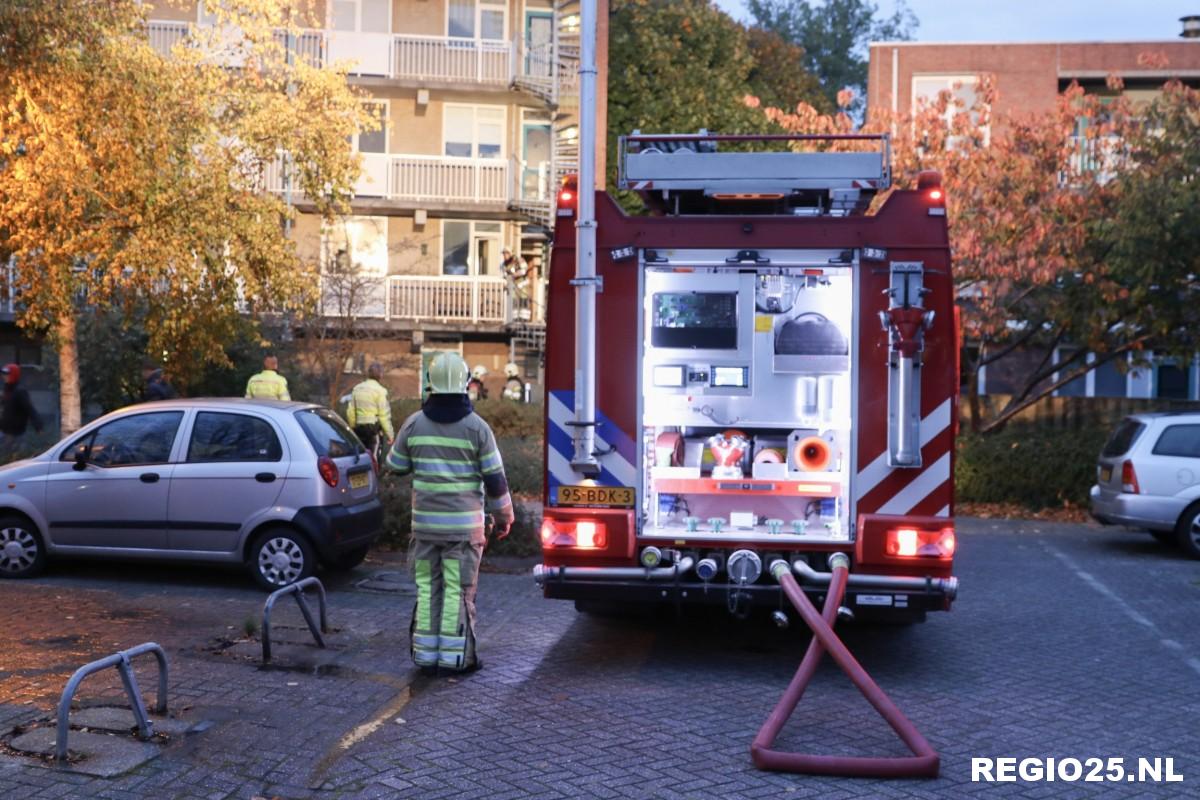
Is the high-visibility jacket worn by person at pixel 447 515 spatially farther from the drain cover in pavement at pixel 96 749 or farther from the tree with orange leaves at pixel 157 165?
the tree with orange leaves at pixel 157 165

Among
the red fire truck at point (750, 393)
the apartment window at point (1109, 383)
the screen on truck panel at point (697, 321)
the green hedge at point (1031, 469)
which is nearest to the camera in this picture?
the red fire truck at point (750, 393)

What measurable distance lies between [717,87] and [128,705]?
28985 mm

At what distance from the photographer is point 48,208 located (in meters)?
12.8

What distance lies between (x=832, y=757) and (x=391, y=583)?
5927 mm

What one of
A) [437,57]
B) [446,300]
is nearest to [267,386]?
[446,300]

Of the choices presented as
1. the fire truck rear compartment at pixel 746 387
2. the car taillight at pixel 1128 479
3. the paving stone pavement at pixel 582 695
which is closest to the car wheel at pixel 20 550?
the paving stone pavement at pixel 582 695

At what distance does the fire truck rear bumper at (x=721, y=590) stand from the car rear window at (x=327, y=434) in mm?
3397

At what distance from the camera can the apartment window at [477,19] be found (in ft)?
103

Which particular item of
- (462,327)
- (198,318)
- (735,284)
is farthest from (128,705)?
(462,327)

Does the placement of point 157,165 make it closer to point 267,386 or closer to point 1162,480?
point 267,386

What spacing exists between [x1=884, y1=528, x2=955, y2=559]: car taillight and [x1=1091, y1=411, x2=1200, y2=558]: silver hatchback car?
7.71 meters

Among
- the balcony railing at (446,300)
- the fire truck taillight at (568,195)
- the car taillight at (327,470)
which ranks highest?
the balcony railing at (446,300)

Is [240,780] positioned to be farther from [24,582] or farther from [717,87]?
[717,87]

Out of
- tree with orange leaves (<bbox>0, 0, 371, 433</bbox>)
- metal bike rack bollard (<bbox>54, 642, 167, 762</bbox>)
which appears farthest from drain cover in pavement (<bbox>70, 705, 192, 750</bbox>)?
tree with orange leaves (<bbox>0, 0, 371, 433</bbox>)
